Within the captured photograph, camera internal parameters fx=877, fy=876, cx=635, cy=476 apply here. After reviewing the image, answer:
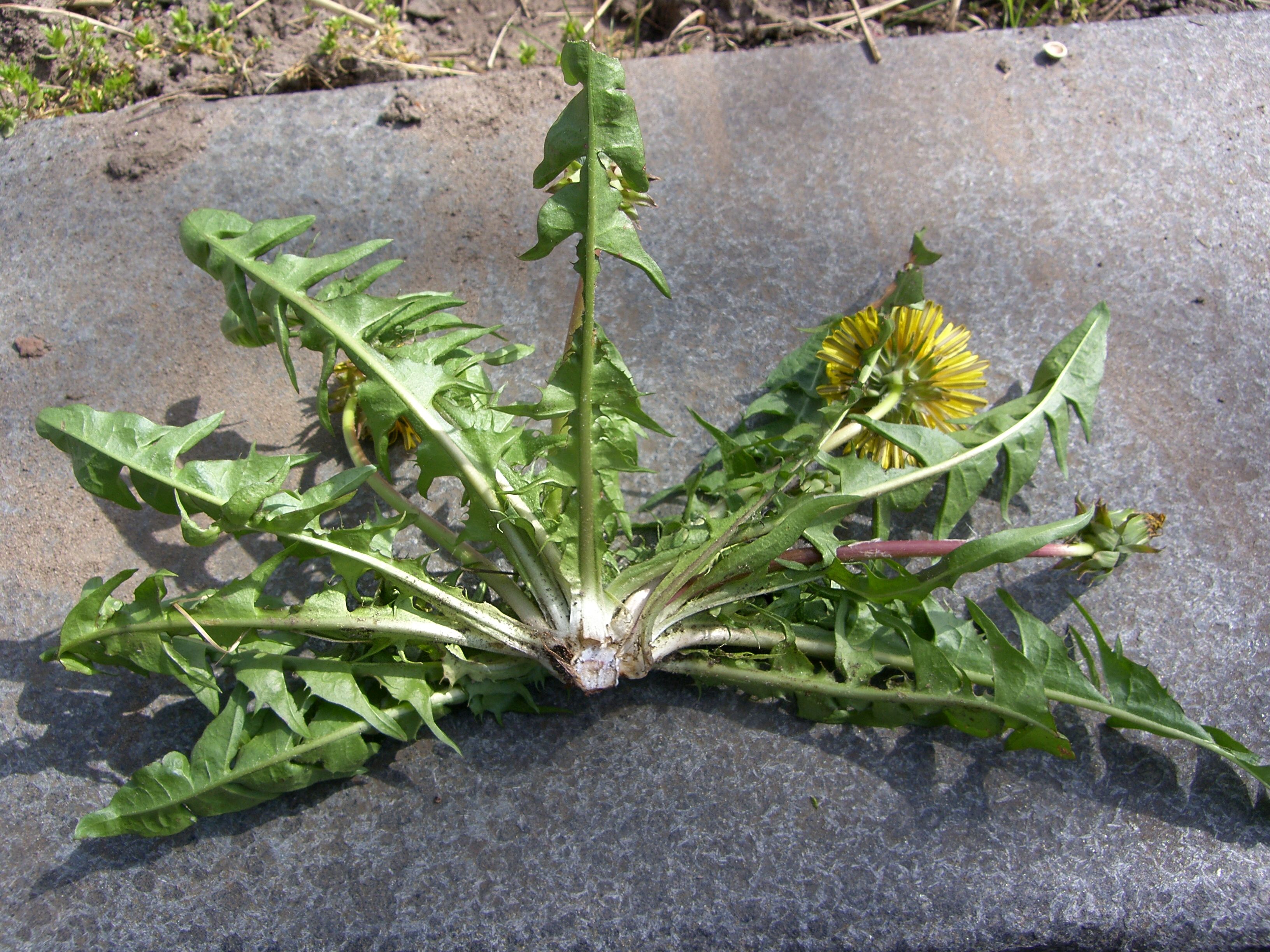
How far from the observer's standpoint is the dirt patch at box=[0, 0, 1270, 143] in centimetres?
230

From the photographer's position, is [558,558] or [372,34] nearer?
[558,558]

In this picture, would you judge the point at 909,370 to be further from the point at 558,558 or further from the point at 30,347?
the point at 30,347

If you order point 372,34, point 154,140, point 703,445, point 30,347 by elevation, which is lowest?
point 703,445

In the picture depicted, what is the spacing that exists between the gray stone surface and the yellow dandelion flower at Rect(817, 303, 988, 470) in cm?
24

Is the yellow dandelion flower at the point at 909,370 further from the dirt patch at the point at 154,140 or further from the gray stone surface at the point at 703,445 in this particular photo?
the dirt patch at the point at 154,140

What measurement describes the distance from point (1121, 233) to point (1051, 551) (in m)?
0.90

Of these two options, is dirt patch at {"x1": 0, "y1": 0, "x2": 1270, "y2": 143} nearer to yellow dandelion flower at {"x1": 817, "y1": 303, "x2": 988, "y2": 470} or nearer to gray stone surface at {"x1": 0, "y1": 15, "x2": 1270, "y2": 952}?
gray stone surface at {"x1": 0, "y1": 15, "x2": 1270, "y2": 952}

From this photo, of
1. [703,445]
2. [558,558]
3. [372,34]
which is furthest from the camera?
[372,34]

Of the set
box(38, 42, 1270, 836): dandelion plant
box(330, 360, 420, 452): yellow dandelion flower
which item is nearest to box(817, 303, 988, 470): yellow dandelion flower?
box(38, 42, 1270, 836): dandelion plant

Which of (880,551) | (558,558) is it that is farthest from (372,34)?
(880,551)

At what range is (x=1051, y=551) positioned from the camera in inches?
61.6

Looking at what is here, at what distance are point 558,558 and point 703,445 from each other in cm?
49

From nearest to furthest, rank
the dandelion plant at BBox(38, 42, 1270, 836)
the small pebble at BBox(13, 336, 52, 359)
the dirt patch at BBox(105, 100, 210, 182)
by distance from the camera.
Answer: the dandelion plant at BBox(38, 42, 1270, 836), the small pebble at BBox(13, 336, 52, 359), the dirt patch at BBox(105, 100, 210, 182)

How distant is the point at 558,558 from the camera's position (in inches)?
57.8
